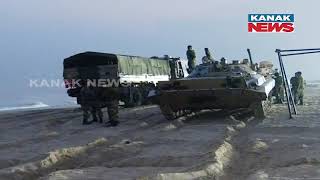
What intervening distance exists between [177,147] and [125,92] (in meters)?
11.1

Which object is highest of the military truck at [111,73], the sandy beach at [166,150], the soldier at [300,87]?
the military truck at [111,73]

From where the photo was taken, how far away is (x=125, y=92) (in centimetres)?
1942

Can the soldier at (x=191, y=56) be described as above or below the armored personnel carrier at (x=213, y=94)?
above

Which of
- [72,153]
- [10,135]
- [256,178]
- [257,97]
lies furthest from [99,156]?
[257,97]

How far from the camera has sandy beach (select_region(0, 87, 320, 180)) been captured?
6320mm

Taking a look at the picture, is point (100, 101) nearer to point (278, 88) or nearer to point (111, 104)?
point (111, 104)

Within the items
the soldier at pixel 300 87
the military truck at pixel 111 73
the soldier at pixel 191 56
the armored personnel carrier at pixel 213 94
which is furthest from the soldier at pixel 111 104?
the soldier at pixel 300 87

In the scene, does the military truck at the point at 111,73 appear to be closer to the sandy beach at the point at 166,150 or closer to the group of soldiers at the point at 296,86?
the group of soldiers at the point at 296,86

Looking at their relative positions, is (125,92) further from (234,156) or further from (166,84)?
(234,156)

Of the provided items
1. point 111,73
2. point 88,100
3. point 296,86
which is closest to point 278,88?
point 296,86

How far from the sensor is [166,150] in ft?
26.7

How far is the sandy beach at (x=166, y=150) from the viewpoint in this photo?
249 inches

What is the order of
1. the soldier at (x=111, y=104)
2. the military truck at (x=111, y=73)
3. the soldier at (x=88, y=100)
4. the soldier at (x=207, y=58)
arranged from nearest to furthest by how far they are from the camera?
1. the soldier at (x=111, y=104)
2. the soldier at (x=88, y=100)
3. the soldier at (x=207, y=58)
4. the military truck at (x=111, y=73)

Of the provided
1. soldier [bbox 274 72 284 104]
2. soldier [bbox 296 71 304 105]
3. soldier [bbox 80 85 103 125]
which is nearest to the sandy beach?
soldier [bbox 80 85 103 125]
